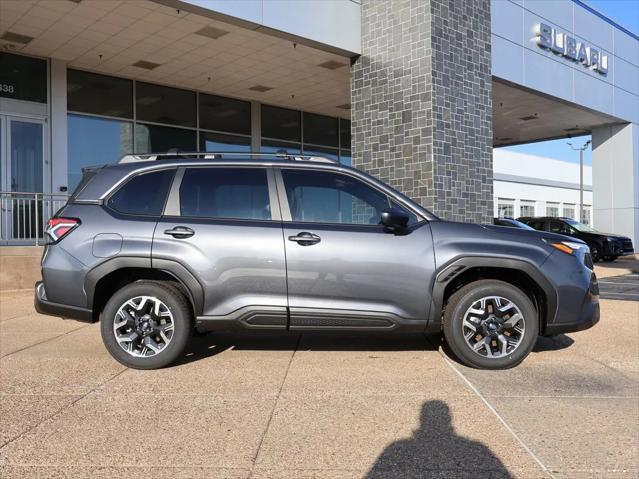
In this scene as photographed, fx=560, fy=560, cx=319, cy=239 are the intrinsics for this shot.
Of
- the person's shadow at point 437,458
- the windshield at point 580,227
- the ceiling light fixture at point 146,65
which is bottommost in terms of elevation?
the person's shadow at point 437,458

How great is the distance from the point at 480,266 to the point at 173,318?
277 centimetres

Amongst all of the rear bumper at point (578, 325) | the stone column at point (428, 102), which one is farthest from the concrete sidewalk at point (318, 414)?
the stone column at point (428, 102)

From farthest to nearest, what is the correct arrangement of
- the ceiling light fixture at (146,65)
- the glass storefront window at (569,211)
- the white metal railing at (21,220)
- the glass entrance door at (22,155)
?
the glass storefront window at (569,211)
the ceiling light fixture at (146,65)
the glass entrance door at (22,155)
the white metal railing at (21,220)

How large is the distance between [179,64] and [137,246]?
10794 millimetres

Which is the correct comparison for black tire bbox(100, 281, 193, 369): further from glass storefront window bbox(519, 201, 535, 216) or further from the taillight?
glass storefront window bbox(519, 201, 535, 216)

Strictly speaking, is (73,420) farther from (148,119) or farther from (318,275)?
(148,119)

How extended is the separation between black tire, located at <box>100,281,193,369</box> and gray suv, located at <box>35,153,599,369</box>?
0.01m

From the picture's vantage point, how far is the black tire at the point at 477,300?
16.3ft

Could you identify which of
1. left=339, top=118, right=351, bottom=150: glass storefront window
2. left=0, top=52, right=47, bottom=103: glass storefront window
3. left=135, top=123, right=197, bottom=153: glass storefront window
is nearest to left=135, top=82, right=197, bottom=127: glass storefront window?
left=135, top=123, right=197, bottom=153: glass storefront window

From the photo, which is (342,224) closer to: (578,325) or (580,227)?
(578,325)

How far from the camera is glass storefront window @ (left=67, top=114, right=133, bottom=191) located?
47.9 ft

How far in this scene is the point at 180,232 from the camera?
4965 mm

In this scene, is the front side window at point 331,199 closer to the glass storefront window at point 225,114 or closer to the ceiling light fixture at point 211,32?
the ceiling light fixture at point 211,32

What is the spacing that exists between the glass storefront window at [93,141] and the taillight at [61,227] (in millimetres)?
10108
